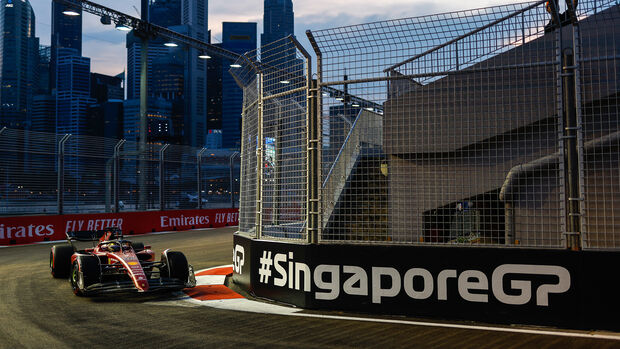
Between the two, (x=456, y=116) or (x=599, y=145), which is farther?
(x=456, y=116)

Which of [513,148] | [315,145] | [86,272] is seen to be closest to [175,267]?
[86,272]

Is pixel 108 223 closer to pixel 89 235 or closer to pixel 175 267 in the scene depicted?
pixel 89 235

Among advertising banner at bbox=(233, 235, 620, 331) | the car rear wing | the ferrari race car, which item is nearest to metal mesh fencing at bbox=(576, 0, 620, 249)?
advertising banner at bbox=(233, 235, 620, 331)

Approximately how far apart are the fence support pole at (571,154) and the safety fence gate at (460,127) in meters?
0.01

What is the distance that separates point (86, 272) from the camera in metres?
7.69

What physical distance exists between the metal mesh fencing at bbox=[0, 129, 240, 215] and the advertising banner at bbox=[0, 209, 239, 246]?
13.8 inches

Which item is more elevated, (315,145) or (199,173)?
(199,173)

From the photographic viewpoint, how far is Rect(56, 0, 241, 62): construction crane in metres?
19.5

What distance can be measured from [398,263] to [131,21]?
1885 centimetres

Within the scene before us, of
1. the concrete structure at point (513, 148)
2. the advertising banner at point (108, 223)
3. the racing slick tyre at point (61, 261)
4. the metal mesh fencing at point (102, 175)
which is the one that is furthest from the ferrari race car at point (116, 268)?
the metal mesh fencing at point (102, 175)

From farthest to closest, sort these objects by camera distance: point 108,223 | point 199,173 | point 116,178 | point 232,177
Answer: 1. point 232,177
2. point 199,173
3. point 116,178
4. point 108,223

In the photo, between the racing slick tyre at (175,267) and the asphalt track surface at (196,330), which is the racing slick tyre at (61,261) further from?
the racing slick tyre at (175,267)

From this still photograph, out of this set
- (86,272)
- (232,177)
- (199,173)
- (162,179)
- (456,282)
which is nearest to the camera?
(456,282)

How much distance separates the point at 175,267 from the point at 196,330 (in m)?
2.85
